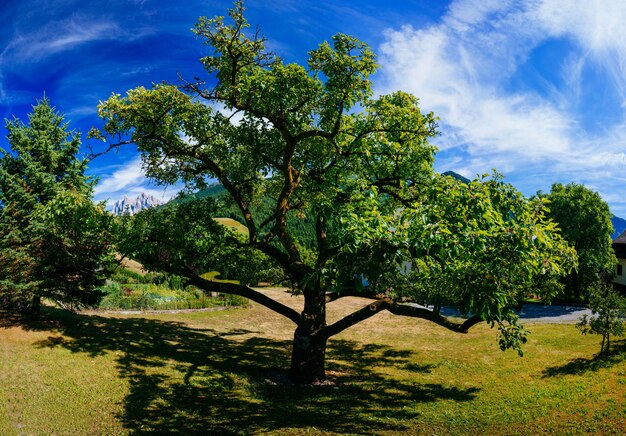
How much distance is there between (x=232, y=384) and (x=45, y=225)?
10.7 metres

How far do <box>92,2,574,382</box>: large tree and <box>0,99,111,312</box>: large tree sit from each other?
10.6 ft

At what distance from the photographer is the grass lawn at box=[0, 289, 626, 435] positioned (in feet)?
36.1

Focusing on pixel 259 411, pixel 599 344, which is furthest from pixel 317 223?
pixel 599 344

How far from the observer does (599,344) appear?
737 inches

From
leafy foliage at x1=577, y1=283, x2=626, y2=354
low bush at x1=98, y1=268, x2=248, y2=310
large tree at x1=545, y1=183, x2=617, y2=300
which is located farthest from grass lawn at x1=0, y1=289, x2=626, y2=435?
large tree at x1=545, y1=183, x2=617, y2=300

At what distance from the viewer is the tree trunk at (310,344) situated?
1577 centimetres

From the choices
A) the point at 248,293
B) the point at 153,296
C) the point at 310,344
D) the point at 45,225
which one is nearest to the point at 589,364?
the point at 310,344

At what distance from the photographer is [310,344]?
625 inches

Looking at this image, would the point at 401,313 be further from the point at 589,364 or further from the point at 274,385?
the point at 589,364

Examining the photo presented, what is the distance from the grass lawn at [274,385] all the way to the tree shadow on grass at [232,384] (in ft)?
0.20

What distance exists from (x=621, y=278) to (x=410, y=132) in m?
48.6

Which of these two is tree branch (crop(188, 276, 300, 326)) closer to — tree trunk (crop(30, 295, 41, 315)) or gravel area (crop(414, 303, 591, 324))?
tree trunk (crop(30, 295, 41, 315))

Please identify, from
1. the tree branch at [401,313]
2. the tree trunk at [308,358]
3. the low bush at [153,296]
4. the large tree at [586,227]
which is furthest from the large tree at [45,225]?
the large tree at [586,227]

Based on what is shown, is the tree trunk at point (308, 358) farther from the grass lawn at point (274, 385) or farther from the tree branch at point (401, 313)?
the tree branch at point (401, 313)
